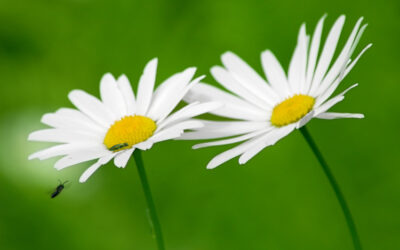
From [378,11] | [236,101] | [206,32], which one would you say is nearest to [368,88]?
[378,11]

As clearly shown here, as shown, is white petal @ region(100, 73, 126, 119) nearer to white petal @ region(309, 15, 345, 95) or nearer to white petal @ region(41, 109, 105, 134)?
white petal @ region(41, 109, 105, 134)

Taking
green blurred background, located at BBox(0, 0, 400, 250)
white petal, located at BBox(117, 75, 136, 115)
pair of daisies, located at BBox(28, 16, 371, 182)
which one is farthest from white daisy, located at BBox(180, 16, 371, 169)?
green blurred background, located at BBox(0, 0, 400, 250)

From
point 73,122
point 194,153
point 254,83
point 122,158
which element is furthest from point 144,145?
point 194,153

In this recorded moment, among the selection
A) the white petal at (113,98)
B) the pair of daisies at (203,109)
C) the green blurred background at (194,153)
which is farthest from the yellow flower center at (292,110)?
the green blurred background at (194,153)

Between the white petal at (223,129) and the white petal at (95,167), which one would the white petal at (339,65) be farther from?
the white petal at (95,167)

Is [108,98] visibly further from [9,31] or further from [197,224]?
[9,31]
